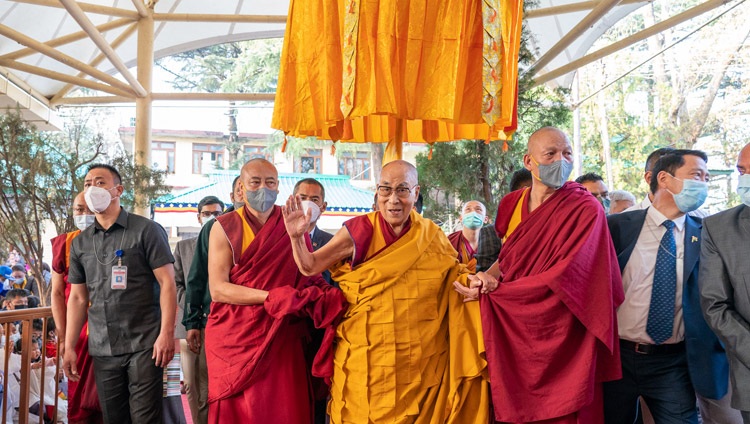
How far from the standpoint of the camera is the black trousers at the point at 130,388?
3.65 meters

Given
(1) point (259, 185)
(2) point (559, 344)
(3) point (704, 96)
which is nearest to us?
(2) point (559, 344)

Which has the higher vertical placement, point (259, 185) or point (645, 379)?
point (259, 185)

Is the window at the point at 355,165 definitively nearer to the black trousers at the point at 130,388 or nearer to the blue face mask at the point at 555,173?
the black trousers at the point at 130,388

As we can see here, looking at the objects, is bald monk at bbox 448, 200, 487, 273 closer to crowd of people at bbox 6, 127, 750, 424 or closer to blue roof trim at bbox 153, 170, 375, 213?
crowd of people at bbox 6, 127, 750, 424

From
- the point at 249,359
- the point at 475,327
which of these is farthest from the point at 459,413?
the point at 249,359

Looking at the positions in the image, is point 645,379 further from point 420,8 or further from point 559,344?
point 420,8

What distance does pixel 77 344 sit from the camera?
4.04m

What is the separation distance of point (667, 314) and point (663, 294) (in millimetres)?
91

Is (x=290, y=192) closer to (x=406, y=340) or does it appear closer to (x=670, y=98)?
(x=670, y=98)

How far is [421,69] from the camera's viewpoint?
3.26 m

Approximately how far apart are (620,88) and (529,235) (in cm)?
1674

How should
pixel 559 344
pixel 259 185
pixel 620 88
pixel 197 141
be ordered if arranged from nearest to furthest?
pixel 559 344 → pixel 259 185 → pixel 620 88 → pixel 197 141

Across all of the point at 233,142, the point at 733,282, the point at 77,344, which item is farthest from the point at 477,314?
the point at 233,142

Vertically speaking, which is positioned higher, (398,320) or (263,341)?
(398,320)
